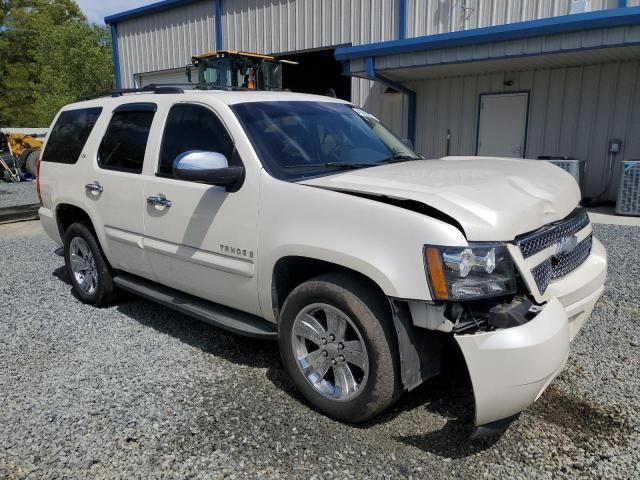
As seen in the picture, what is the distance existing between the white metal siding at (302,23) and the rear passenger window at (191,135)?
10.4 metres

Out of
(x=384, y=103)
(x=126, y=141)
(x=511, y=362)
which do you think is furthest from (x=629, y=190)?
(x=126, y=141)

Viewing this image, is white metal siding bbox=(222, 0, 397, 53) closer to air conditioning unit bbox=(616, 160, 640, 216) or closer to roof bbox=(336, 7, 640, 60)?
roof bbox=(336, 7, 640, 60)

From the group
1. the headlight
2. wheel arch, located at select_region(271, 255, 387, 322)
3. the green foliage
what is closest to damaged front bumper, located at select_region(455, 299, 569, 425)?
the headlight

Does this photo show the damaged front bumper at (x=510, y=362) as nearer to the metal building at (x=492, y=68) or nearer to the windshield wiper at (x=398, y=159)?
the windshield wiper at (x=398, y=159)

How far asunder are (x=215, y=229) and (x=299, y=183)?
0.75 m

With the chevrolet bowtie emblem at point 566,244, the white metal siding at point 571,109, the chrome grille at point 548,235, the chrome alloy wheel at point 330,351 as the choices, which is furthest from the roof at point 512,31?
the chrome alloy wheel at point 330,351

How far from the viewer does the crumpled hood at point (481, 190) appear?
2.51 meters

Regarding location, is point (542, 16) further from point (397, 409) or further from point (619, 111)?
point (397, 409)

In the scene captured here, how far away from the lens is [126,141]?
14.3 ft

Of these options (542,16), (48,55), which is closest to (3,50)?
(48,55)

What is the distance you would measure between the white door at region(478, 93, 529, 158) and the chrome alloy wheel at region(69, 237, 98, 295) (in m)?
9.60

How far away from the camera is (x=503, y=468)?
102 inches

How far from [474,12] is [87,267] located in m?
10.4

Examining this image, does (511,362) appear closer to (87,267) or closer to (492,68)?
(87,267)
